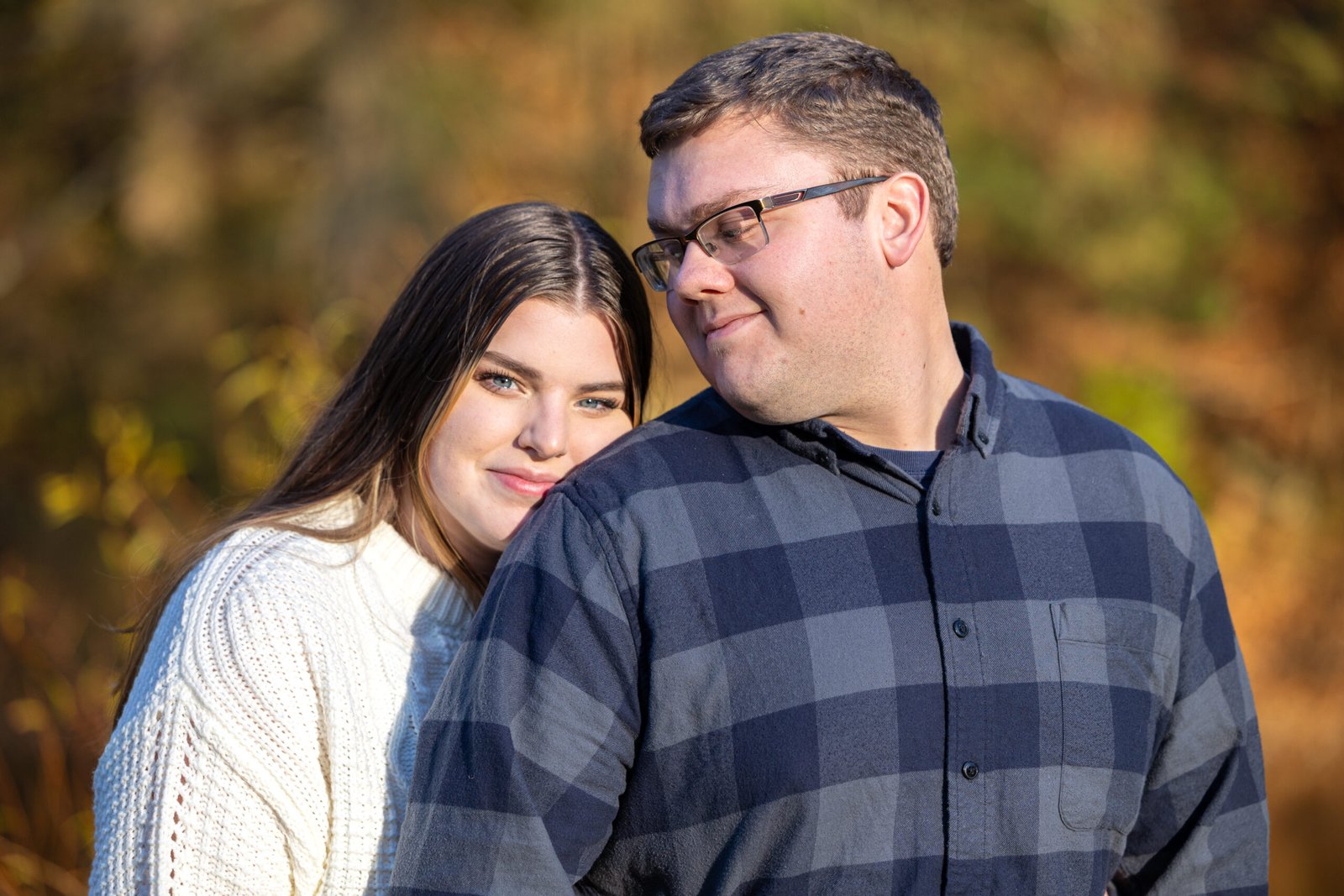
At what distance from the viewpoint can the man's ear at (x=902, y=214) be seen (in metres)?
1.81

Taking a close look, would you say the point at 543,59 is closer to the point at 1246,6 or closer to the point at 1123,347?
the point at 1123,347

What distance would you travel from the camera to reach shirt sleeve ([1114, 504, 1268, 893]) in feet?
6.16

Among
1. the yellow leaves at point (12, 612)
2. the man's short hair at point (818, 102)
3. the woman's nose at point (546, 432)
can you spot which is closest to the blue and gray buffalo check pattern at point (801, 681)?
the woman's nose at point (546, 432)

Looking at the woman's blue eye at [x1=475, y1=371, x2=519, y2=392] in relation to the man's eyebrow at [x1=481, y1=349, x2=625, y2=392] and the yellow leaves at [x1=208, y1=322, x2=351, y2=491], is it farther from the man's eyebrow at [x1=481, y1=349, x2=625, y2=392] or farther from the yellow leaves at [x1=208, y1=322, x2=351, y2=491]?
the yellow leaves at [x1=208, y1=322, x2=351, y2=491]

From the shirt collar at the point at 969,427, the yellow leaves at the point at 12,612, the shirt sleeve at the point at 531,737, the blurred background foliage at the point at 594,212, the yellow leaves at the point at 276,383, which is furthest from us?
the blurred background foliage at the point at 594,212

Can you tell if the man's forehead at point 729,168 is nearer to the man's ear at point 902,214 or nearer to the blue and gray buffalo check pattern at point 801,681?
the man's ear at point 902,214

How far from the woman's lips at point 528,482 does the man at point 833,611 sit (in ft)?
0.62

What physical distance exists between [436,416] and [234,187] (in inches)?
200

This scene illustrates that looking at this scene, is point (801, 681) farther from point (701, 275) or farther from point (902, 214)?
point (902, 214)

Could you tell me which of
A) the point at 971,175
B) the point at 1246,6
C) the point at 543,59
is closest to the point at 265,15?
the point at 543,59

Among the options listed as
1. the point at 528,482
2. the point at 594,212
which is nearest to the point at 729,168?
the point at 528,482

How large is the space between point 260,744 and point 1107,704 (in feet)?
3.88

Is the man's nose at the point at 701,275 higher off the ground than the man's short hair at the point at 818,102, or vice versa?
the man's short hair at the point at 818,102

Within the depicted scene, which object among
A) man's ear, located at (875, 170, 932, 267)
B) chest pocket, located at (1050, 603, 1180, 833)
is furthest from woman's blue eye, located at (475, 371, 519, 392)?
chest pocket, located at (1050, 603, 1180, 833)
